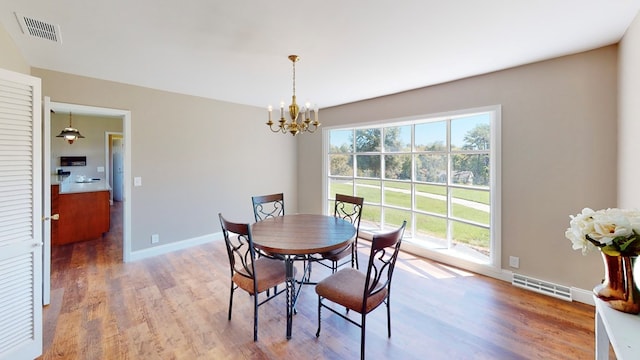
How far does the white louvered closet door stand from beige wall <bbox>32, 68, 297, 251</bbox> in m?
1.68

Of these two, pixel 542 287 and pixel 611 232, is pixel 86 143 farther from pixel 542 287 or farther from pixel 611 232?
pixel 542 287

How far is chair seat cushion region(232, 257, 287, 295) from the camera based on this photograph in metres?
2.13

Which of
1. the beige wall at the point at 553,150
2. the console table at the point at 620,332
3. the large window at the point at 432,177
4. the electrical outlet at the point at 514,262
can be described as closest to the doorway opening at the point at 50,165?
the large window at the point at 432,177

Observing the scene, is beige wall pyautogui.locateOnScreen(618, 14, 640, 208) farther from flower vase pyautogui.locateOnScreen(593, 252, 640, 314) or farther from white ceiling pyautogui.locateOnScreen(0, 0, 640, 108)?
flower vase pyautogui.locateOnScreen(593, 252, 640, 314)

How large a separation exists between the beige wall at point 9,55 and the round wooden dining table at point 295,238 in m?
2.43

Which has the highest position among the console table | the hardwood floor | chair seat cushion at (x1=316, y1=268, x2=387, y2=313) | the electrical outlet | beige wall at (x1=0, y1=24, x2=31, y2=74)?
beige wall at (x1=0, y1=24, x2=31, y2=74)

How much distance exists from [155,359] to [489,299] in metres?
3.09

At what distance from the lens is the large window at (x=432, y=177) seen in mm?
3248

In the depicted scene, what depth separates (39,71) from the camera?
9.63ft

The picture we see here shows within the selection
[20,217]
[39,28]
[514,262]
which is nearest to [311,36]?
[39,28]

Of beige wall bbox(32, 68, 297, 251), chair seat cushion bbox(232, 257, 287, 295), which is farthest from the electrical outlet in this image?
beige wall bbox(32, 68, 297, 251)

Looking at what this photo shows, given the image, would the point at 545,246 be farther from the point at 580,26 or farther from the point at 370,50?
the point at 370,50

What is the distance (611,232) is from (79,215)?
21.4 ft

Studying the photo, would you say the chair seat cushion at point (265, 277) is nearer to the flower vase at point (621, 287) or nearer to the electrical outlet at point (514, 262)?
the flower vase at point (621, 287)
